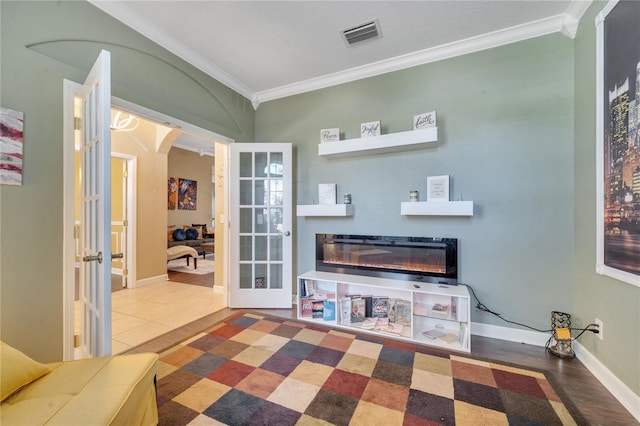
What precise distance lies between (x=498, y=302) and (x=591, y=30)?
2292 mm

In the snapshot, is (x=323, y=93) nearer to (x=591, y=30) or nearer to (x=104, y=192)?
(x=591, y=30)

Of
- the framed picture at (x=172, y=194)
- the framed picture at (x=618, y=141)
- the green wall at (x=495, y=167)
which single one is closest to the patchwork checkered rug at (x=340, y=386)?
the green wall at (x=495, y=167)

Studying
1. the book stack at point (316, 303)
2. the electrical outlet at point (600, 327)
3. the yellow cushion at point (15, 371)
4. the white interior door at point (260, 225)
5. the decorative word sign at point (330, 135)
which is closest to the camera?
the yellow cushion at point (15, 371)

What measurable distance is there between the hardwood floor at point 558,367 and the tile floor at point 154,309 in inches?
8.0

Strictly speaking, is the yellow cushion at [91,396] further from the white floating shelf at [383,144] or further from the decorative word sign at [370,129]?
the decorative word sign at [370,129]

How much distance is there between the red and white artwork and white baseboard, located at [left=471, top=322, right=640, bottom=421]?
3.72 meters

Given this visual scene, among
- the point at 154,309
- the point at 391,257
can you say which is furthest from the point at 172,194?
the point at 391,257

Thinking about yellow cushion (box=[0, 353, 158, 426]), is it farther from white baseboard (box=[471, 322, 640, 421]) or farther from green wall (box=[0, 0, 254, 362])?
white baseboard (box=[471, 322, 640, 421])

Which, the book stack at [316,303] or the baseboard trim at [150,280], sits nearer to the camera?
the book stack at [316,303]

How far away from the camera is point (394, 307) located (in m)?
2.64

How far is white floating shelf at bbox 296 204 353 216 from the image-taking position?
293 cm

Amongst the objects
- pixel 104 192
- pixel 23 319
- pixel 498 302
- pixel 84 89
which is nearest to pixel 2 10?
pixel 84 89

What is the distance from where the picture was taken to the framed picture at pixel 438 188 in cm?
255

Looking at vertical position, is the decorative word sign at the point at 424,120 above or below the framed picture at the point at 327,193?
above
